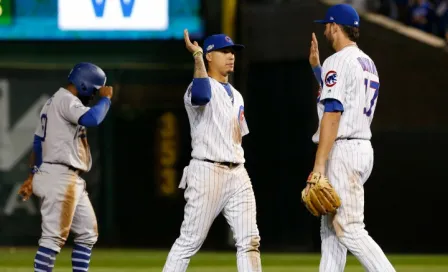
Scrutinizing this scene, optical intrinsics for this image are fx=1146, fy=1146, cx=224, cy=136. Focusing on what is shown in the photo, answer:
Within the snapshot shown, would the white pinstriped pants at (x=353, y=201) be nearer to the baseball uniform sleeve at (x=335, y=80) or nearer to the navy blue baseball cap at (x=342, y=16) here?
the baseball uniform sleeve at (x=335, y=80)

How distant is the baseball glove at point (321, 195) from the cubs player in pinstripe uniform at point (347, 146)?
0.21ft

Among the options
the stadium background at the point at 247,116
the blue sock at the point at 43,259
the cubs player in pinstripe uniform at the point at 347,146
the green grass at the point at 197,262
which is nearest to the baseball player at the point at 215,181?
the cubs player in pinstripe uniform at the point at 347,146

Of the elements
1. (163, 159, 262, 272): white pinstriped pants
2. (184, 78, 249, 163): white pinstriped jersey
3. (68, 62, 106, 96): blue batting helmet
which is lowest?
(163, 159, 262, 272): white pinstriped pants

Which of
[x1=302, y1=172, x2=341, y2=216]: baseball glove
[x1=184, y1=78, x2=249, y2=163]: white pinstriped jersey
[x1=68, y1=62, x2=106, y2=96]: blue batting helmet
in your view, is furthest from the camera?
[x1=68, y1=62, x2=106, y2=96]: blue batting helmet

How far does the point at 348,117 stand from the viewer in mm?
7355

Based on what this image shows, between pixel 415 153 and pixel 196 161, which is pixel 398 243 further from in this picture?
pixel 196 161

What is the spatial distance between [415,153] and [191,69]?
3.30 m

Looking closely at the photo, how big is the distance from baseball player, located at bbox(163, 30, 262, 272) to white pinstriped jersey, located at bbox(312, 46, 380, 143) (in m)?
0.86

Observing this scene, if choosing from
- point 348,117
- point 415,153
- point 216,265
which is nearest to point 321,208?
point 348,117

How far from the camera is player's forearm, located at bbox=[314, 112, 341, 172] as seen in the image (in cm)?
718

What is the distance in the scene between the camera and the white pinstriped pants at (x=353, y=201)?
23.6 ft

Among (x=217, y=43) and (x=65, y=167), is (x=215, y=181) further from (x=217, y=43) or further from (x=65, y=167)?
(x=65, y=167)

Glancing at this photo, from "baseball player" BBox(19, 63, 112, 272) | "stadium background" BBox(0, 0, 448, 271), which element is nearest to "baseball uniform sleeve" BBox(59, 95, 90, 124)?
"baseball player" BBox(19, 63, 112, 272)

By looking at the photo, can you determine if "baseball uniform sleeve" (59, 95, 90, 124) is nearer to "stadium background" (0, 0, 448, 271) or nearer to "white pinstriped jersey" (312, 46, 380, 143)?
"white pinstriped jersey" (312, 46, 380, 143)
